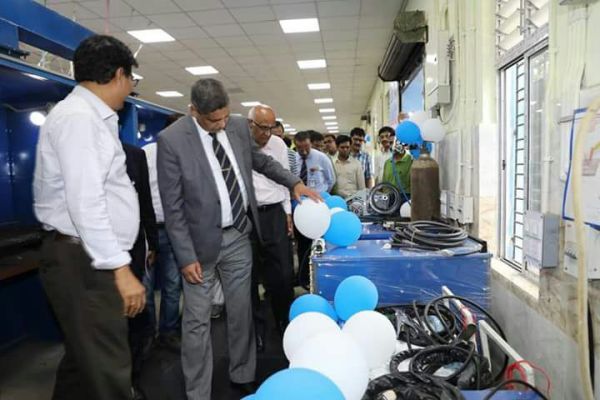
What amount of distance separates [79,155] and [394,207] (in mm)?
2361

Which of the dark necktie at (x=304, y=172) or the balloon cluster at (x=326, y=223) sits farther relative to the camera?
the dark necktie at (x=304, y=172)

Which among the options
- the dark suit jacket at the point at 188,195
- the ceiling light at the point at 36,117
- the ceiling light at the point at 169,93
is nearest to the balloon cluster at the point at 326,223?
the dark suit jacket at the point at 188,195

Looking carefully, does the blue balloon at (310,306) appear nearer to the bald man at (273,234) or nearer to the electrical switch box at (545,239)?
the electrical switch box at (545,239)

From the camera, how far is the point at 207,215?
1.82 m

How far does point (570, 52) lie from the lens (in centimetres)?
129

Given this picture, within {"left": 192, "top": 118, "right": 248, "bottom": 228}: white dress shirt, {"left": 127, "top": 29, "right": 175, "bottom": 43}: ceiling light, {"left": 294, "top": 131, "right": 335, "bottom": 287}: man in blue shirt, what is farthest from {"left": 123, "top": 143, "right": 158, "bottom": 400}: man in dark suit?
{"left": 127, "top": 29, "right": 175, "bottom": 43}: ceiling light

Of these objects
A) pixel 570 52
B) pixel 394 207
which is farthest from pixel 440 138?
pixel 570 52

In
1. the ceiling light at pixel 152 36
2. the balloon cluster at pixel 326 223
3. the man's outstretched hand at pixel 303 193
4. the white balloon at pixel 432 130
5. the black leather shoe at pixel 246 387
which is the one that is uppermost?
the ceiling light at pixel 152 36

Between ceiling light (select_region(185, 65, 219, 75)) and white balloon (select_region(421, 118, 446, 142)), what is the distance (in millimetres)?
5484

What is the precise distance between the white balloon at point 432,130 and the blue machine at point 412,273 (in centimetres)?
93

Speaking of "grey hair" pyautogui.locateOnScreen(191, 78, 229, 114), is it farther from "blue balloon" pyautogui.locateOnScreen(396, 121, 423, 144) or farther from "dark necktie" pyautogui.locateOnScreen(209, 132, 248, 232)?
"blue balloon" pyautogui.locateOnScreen(396, 121, 423, 144)

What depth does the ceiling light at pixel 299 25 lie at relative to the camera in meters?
5.07

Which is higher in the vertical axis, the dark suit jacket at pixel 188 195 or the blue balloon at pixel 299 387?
the dark suit jacket at pixel 188 195

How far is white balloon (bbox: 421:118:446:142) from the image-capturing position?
2.62 meters
